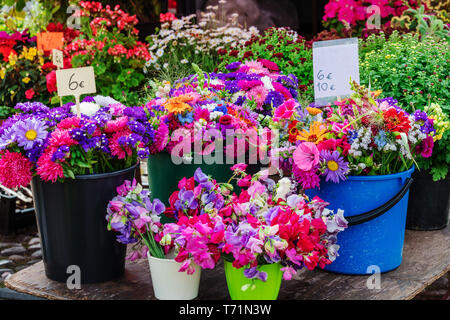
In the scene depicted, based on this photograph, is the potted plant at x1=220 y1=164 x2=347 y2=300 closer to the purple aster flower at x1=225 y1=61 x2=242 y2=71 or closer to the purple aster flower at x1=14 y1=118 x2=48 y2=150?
the purple aster flower at x1=14 y1=118 x2=48 y2=150

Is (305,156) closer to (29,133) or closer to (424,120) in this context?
(424,120)

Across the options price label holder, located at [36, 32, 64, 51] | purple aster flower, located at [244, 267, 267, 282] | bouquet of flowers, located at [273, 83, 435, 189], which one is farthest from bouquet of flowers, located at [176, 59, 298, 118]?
price label holder, located at [36, 32, 64, 51]

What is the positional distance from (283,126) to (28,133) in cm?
68

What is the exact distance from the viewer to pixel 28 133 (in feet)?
4.57

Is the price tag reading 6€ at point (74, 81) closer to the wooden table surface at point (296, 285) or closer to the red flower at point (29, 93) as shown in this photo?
the wooden table surface at point (296, 285)

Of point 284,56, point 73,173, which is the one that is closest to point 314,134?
point 73,173

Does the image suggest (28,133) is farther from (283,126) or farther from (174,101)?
(283,126)

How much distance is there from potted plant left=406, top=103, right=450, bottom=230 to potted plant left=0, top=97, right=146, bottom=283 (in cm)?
99

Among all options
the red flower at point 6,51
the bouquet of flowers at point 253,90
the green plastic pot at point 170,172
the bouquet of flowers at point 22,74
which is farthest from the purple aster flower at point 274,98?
the red flower at point 6,51

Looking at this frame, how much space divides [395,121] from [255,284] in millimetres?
556

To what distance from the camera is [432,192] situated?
77.0 inches

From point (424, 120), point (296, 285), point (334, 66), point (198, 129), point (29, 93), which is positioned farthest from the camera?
point (29, 93)

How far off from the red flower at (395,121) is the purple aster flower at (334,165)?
15 cm
